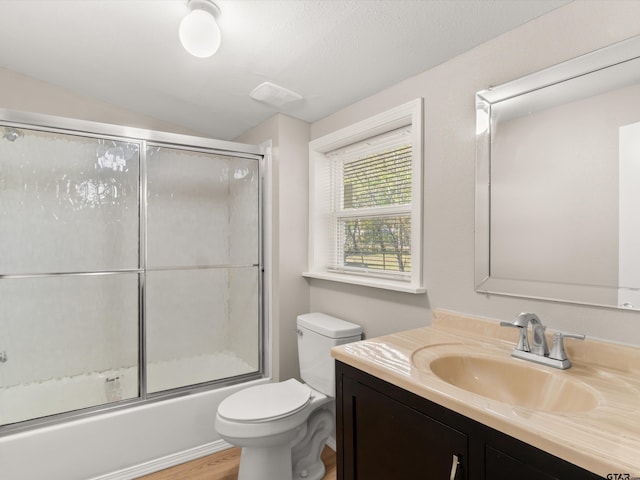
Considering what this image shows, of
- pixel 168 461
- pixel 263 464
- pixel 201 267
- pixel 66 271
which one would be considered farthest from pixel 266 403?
pixel 66 271

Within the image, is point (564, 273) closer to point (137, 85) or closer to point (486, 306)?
point (486, 306)

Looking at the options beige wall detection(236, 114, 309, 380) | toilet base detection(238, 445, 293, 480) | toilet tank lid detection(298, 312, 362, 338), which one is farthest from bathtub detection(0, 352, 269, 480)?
toilet tank lid detection(298, 312, 362, 338)

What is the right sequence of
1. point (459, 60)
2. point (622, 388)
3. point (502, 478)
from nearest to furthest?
point (502, 478) < point (622, 388) < point (459, 60)

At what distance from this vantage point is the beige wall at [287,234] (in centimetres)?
222

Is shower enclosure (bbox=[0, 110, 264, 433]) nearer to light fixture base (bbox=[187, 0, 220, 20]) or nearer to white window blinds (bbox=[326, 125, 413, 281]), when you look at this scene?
white window blinds (bbox=[326, 125, 413, 281])

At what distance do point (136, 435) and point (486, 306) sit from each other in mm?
1913

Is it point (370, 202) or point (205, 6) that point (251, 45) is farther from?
point (370, 202)

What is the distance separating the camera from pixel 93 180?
1.97 metres

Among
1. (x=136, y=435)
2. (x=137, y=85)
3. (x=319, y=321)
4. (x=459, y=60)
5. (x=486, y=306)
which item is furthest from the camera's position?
(x=137, y=85)

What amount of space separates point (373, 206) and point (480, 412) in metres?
1.39

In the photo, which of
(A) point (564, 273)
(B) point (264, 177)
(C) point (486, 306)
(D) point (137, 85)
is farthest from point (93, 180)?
(A) point (564, 273)

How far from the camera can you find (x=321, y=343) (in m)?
1.85

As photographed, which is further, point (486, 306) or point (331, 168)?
point (331, 168)

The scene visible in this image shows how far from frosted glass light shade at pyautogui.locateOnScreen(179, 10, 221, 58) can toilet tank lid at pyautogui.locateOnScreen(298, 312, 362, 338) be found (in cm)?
146
